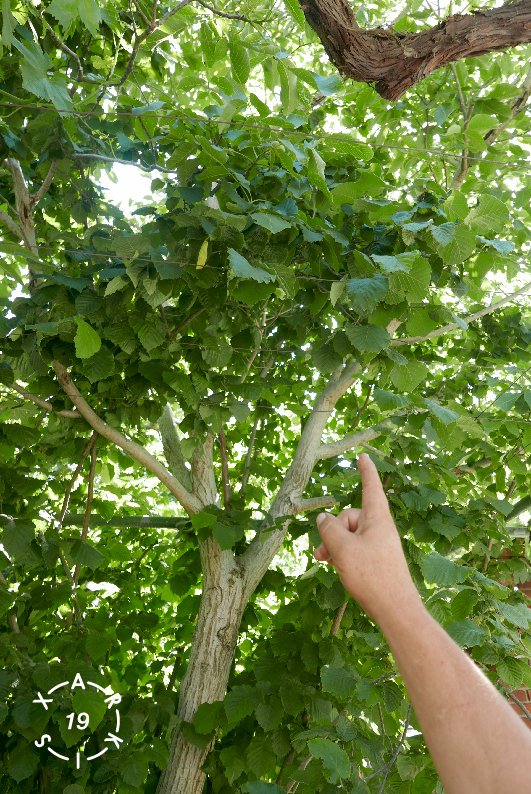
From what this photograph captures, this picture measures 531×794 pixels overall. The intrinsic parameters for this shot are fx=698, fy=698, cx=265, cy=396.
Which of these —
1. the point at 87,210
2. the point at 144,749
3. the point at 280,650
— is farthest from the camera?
the point at 87,210

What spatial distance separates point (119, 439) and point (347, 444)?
0.86m

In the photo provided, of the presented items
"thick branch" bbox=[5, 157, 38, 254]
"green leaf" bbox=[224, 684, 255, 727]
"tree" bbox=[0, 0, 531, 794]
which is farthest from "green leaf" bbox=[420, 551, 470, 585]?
"thick branch" bbox=[5, 157, 38, 254]

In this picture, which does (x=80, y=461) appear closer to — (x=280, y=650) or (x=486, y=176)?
(x=280, y=650)

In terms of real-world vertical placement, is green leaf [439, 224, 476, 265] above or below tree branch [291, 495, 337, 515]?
above

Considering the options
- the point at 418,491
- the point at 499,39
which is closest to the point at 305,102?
the point at 499,39

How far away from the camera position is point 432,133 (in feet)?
9.26

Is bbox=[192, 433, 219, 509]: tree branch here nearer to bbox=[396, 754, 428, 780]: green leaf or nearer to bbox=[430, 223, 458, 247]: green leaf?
bbox=[396, 754, 428, 780]: green leaf

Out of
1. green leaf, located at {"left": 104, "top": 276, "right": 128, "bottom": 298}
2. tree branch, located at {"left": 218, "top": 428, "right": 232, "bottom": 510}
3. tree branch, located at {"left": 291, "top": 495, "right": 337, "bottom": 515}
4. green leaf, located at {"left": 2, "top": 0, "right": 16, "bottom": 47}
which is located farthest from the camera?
tree branch, located at {"left": 218, "top": 428, "right": 232, "bottom": 510}

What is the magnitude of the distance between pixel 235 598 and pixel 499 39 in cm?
182

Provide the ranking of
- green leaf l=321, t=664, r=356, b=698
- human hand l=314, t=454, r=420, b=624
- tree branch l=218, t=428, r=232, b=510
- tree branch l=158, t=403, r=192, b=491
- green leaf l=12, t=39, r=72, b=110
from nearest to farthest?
human hand l=314, t=454, r=420, b=624 → green leaf l=12, t=39, r=72, b=110 → green leaf l=321, t=664, r=356, b=698 → tree branch l=218, t=428, r=232, b=510 → tree branch l=158, t=403, r=192, b=491

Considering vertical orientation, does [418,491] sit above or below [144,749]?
above

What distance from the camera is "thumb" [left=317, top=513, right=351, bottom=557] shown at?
0.74m

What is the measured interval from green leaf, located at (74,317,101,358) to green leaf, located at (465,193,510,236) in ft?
2.94

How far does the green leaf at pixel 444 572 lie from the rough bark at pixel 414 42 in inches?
44.1
